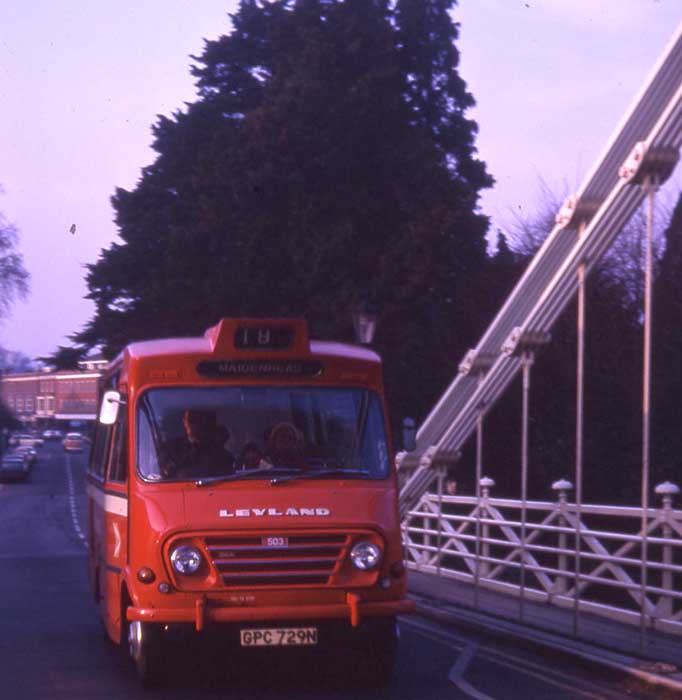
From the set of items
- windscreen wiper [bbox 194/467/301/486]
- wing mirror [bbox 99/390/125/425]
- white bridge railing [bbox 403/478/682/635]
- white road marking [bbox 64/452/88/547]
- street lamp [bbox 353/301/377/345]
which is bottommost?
white road marking [bbox 64/452/88/547]

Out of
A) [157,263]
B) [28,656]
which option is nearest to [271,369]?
[28,656]

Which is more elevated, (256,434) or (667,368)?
(667,368)

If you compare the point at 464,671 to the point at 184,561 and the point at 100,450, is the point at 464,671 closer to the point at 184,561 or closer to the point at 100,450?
the point at 184,561

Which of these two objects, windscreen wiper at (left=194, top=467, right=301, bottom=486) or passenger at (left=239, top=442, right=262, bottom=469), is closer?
windscreen wiper at (left=194, top=467, right=301, bottom=486)

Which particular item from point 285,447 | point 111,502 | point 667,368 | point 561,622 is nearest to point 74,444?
point 667,368

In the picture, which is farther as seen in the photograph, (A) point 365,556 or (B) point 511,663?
(B) point 511,663

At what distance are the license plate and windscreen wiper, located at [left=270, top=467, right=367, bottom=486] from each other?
1079 millimetres

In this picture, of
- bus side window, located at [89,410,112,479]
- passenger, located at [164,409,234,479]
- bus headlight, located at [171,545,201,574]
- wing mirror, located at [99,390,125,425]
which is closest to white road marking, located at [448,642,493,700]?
bus headlight, located at [171,545,201,574]

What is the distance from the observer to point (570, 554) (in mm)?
16094

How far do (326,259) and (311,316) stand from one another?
1.60 m

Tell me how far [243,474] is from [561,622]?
17.5ft

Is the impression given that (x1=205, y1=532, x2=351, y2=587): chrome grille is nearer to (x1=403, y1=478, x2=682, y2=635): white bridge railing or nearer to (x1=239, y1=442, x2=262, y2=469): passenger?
(x1=239, y1=442, x2=262, y2=469): passenger

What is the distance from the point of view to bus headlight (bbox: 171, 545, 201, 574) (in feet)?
35.3

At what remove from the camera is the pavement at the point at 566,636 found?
11.6m
